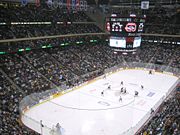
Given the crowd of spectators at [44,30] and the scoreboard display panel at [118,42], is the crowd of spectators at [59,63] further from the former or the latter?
the scoreboard display panel at [118,42]

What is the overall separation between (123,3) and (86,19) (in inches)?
401

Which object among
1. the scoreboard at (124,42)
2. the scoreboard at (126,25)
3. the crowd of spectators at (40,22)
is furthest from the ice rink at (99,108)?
the crowd of spectators at (40,22)

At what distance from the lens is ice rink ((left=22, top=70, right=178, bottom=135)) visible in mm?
17547

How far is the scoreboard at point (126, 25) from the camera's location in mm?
22266

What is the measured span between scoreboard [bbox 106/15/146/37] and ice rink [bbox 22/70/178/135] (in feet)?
25.2

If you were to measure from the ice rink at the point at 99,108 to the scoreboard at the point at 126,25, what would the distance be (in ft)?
25.2

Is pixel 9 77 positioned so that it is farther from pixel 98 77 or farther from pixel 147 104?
pixel 147 104

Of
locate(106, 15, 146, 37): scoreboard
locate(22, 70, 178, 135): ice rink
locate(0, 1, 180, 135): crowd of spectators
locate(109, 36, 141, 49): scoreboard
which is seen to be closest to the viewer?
locate(22, 70, 178, 135): ice rink

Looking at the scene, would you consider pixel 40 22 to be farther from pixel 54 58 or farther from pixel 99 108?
pixel 99 108

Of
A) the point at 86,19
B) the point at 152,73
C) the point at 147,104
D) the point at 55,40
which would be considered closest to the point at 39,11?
the point at 55,40

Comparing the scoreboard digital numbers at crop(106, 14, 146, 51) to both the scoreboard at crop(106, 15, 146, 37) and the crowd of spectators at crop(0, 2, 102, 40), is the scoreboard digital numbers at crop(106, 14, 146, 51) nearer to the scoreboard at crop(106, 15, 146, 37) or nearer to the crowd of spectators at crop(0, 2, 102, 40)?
the scoreboard at crop(106, 15, 146, 37)

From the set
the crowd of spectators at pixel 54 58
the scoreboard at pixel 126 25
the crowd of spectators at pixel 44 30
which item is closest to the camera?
the crowd of spectators at pixel 54 58

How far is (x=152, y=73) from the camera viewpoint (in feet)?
118

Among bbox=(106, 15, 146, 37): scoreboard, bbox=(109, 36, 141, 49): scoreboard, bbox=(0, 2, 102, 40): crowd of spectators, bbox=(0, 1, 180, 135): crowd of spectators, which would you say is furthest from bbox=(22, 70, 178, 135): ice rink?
bbox=(0, 2, 102, 40): crowd of spectators
